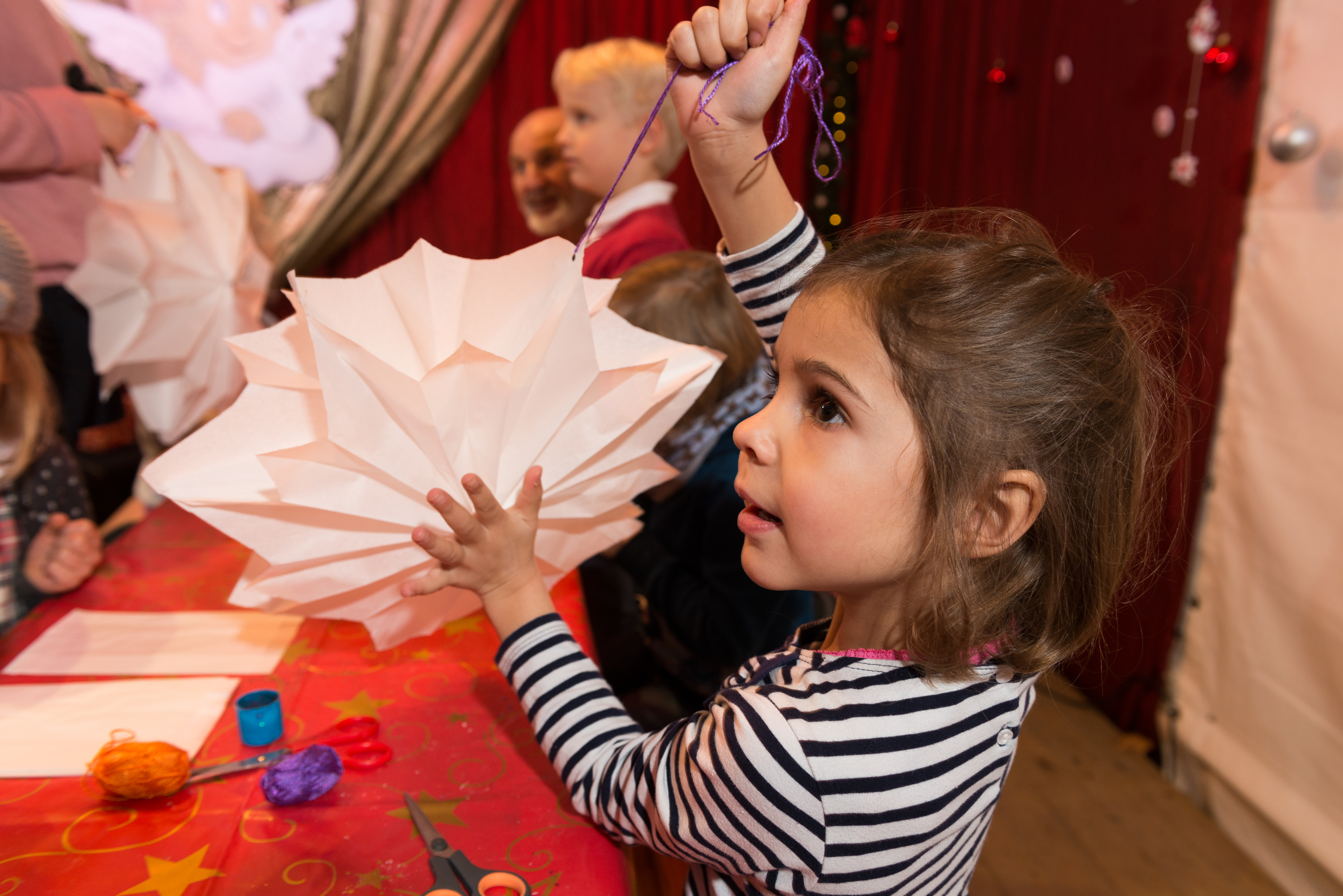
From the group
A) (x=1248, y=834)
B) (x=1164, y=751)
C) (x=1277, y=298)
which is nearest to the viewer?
(x=1277, y=298)

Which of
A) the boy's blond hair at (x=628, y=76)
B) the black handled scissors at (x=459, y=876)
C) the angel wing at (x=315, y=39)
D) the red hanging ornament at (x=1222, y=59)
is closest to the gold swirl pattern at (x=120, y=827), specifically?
the black handled scissors at (x=459, y=876)

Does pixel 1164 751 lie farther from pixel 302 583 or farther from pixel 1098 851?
pixel 302 583

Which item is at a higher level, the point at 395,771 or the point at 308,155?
the point at 308,155

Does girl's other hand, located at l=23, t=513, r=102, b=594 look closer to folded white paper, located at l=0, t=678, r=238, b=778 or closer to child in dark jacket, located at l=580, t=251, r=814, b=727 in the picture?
folded white paper, located at l=0, t=678, r=238, b=778

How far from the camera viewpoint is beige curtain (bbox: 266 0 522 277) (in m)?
2.95

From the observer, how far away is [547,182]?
248 centimetres

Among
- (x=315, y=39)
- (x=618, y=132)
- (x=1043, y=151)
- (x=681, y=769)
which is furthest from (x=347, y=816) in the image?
(x=315, y=39)

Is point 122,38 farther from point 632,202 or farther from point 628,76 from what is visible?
point 632,202

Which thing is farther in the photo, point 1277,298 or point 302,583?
point 1277,298

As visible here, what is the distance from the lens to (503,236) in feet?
10.6

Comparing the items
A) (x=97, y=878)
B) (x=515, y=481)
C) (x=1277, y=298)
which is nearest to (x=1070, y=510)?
(x=515, y=481)

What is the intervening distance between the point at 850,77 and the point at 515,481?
2.69 metres

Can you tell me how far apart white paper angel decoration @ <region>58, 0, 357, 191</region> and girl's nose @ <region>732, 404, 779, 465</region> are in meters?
2.78

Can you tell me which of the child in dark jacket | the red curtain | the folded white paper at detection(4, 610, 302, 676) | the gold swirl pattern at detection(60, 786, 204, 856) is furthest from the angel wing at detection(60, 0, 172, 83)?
the gold swirl pattern at detection(60, 786, 204, 856)
